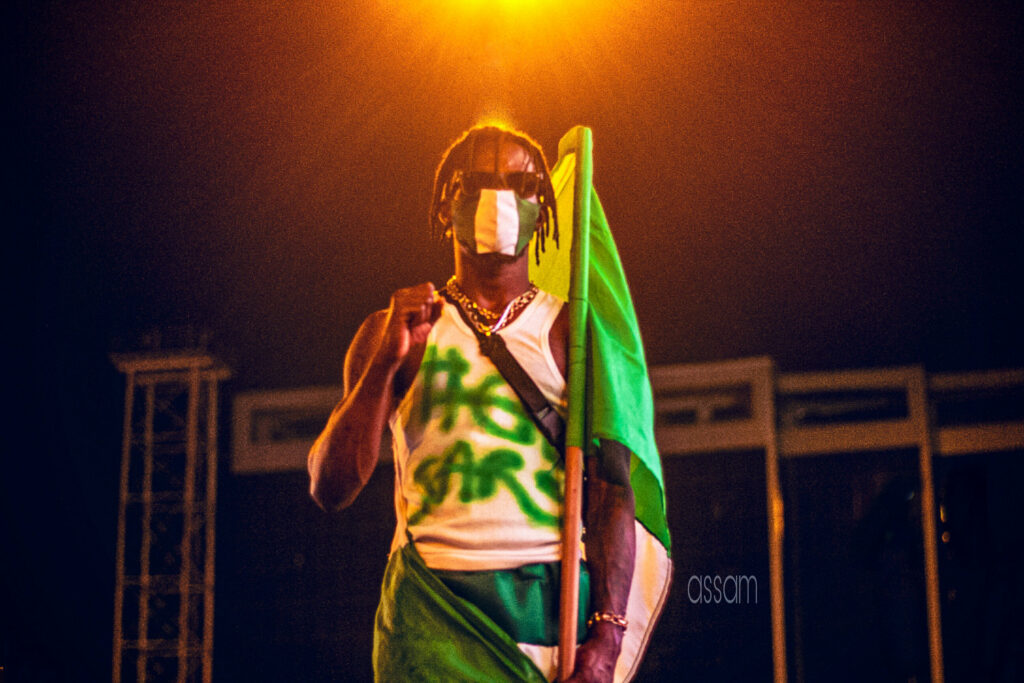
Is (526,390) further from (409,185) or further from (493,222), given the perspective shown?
(409,185)

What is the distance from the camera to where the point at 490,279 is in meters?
2.05

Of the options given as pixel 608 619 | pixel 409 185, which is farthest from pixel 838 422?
pixel 608 619

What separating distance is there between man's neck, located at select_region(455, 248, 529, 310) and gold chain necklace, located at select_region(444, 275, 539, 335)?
11 millimetres

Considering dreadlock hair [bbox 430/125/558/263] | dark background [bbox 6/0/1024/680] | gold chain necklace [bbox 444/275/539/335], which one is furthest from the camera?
dark background [bbox 6/0/1024/680]

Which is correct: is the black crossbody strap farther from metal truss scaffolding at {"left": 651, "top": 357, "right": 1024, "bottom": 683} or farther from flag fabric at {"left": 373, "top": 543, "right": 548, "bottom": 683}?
metal truss scaffolding at {"left": 651, "top": 357, "right": 1024, "bottom": 683}

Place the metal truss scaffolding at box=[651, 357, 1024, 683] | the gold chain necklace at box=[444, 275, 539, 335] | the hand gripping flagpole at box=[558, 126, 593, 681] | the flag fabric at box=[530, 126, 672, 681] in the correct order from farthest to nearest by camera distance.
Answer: the metal truss scaffolding at box=[651, 357, 1024, 683], the gold chain necklace at box=[444, 275, 539, 335], the flag fabric at box=[530, 126, 672, 681], the hand gripping flagpole at box=[558, 126, 593, 681]

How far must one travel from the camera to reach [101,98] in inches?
189

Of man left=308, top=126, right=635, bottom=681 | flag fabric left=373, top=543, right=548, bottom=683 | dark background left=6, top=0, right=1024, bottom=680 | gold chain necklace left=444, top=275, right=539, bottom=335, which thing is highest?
dark background left=6, top=0, right=1024, bottom=680

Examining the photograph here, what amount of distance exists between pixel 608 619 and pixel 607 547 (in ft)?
0.38

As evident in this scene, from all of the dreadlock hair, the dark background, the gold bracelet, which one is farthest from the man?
the dark background

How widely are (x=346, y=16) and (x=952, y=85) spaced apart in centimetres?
258

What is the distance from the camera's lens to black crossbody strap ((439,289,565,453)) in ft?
6.26

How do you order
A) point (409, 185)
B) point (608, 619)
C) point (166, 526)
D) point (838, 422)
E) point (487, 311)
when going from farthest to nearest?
point (166, 526)
point (838, 422)
point (409, 185)
point (487, 311)
point (608, 619)

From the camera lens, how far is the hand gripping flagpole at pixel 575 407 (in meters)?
1.76
